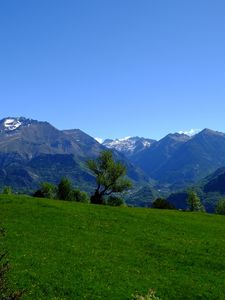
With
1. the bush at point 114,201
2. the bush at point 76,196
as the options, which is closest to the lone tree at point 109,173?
the bush at point 114,201

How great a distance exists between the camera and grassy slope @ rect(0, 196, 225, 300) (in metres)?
39.7

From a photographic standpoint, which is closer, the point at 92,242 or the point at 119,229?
the point at 92,242

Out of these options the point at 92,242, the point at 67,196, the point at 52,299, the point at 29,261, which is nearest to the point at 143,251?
the point at 92,242

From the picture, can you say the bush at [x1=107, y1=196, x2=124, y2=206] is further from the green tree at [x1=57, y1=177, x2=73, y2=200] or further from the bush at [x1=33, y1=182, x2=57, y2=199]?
the bush at [x1=33, y1=182, x2=57, y2=199]

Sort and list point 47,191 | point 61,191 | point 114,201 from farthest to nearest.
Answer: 1. point 61,191
2. point 47,191
3. point 114,201

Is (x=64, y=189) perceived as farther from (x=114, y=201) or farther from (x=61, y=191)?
(x=114, y=201)

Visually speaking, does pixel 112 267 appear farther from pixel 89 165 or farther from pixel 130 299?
pixel 89 165

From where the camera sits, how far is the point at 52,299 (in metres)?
35.8

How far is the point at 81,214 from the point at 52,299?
3321cm

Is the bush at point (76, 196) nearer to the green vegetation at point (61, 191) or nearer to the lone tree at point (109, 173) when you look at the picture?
the green vegetation at point (61, 191)

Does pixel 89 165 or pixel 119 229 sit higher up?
pixel 89 165

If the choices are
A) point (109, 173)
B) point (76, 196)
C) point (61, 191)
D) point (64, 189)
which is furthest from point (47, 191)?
point (109, 173)

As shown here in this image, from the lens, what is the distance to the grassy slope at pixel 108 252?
39.7 meters

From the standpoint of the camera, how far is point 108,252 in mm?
49688
